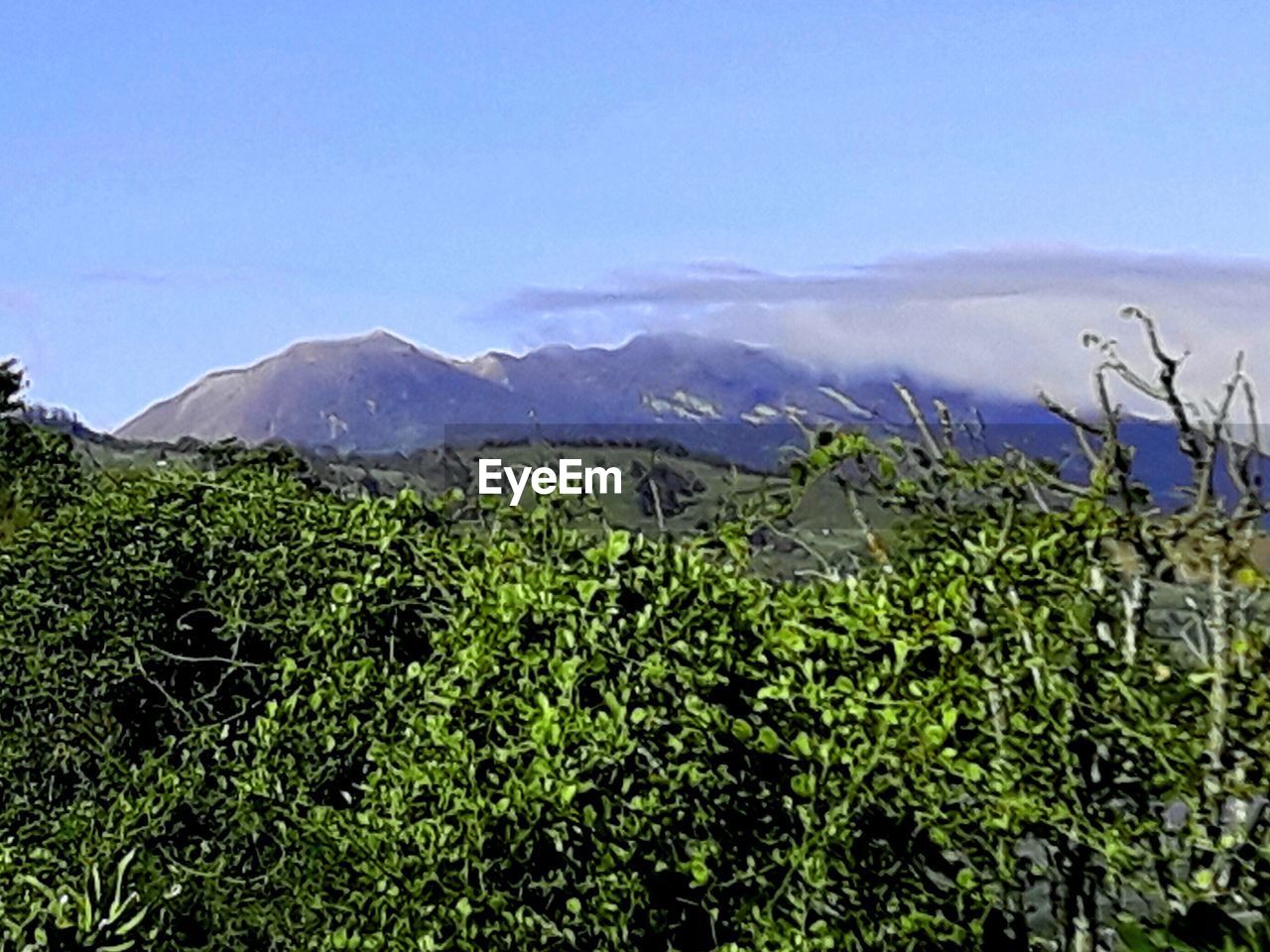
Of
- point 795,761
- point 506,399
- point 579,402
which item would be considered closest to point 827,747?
point 795,761

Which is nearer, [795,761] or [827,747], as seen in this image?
[827,747]

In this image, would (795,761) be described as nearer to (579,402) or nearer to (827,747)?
(827,747)

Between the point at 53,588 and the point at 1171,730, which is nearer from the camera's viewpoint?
the point at 1171,730

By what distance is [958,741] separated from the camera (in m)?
4.06

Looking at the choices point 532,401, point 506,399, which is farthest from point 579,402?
point 506,399

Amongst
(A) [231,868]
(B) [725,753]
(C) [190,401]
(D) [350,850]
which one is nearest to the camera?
(B) [725,753]

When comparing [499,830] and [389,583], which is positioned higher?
[389,583]

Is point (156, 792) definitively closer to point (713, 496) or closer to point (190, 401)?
point (713, 496)

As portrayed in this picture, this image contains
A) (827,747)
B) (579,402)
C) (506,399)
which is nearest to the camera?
(827,747)

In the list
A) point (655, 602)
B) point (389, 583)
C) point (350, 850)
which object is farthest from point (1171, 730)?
point (389, 583)

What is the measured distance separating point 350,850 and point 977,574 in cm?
160

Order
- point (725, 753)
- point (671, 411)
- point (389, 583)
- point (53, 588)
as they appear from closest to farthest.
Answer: point (725, 753)
point (389, 583)
point (53, 588)
point (671, 411)

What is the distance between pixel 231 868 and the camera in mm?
6086

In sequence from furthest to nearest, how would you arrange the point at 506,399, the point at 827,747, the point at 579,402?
the point at 506,399 → the point at 579,402 → the point at 827,747
